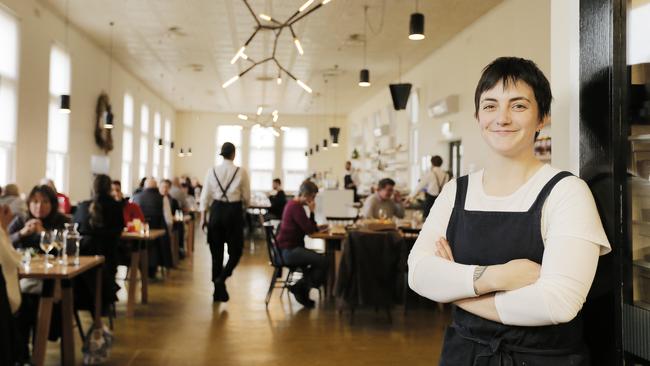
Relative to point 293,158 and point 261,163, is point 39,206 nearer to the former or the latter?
point 261,163

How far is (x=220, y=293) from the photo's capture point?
6.06 meters

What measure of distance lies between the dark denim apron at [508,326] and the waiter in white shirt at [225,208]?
4925 mm

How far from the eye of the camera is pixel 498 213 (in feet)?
4.57

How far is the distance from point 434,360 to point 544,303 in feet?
10.2

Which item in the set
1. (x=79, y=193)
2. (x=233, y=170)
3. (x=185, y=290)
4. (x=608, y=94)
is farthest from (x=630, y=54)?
(x=79, y=193)

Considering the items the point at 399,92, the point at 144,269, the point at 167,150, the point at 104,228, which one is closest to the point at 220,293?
the point at 144,269

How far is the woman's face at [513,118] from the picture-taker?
55.2 inches

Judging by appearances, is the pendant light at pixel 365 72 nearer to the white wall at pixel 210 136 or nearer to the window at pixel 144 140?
the window at pixel 144 140

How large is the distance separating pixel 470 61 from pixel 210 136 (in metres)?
15.1

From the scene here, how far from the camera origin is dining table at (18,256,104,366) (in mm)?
3371

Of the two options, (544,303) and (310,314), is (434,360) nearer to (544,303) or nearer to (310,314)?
(310,314)

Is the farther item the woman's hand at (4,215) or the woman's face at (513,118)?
the woman's hand at (4,215)

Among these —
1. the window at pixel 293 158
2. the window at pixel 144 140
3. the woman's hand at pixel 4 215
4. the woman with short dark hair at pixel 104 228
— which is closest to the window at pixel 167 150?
the window at pixel 144 140

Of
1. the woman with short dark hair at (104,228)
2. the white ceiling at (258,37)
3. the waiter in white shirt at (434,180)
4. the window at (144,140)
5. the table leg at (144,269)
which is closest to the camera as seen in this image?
the woman with short dark hair at (104,228)
